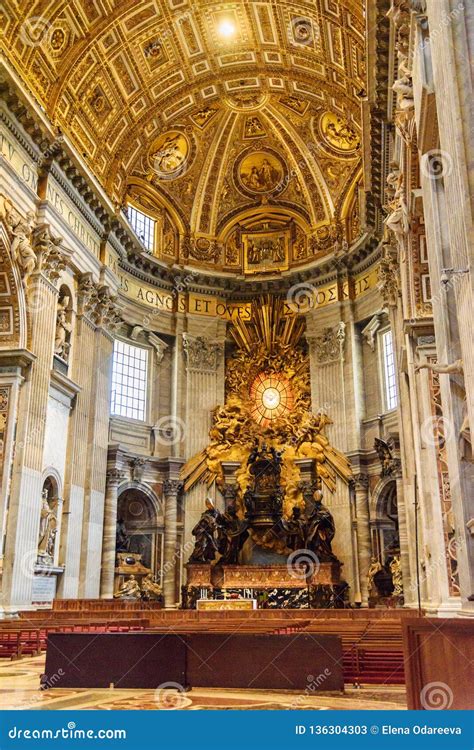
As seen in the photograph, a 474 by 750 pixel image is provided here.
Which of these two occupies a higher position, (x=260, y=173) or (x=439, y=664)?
(x=260, y=173)

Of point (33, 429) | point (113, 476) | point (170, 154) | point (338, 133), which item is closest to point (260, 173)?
point (170, 154)

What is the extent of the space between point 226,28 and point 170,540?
14951 millimetres

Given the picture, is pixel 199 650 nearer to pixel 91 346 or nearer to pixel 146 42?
pixel 91 346

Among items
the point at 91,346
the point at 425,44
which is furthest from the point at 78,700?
the point at 91,346

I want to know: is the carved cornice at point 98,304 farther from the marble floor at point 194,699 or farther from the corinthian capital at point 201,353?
the marble floor at point 194,699

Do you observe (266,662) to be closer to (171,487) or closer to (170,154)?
(171,487)

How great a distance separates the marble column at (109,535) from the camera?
18453 mm

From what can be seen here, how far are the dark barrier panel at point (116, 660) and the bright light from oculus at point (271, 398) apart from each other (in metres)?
17.3

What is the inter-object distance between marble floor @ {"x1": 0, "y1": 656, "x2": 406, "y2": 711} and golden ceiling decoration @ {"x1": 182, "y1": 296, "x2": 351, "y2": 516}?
14.7 metres

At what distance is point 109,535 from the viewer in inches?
736

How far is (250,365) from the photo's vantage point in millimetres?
23516

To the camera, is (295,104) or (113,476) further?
(295,104)

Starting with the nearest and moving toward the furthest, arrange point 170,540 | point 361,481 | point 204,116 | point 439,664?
point 439,664 < point 361,481 < point 170,540 < point 204,116

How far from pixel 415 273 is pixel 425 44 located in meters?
5.00
